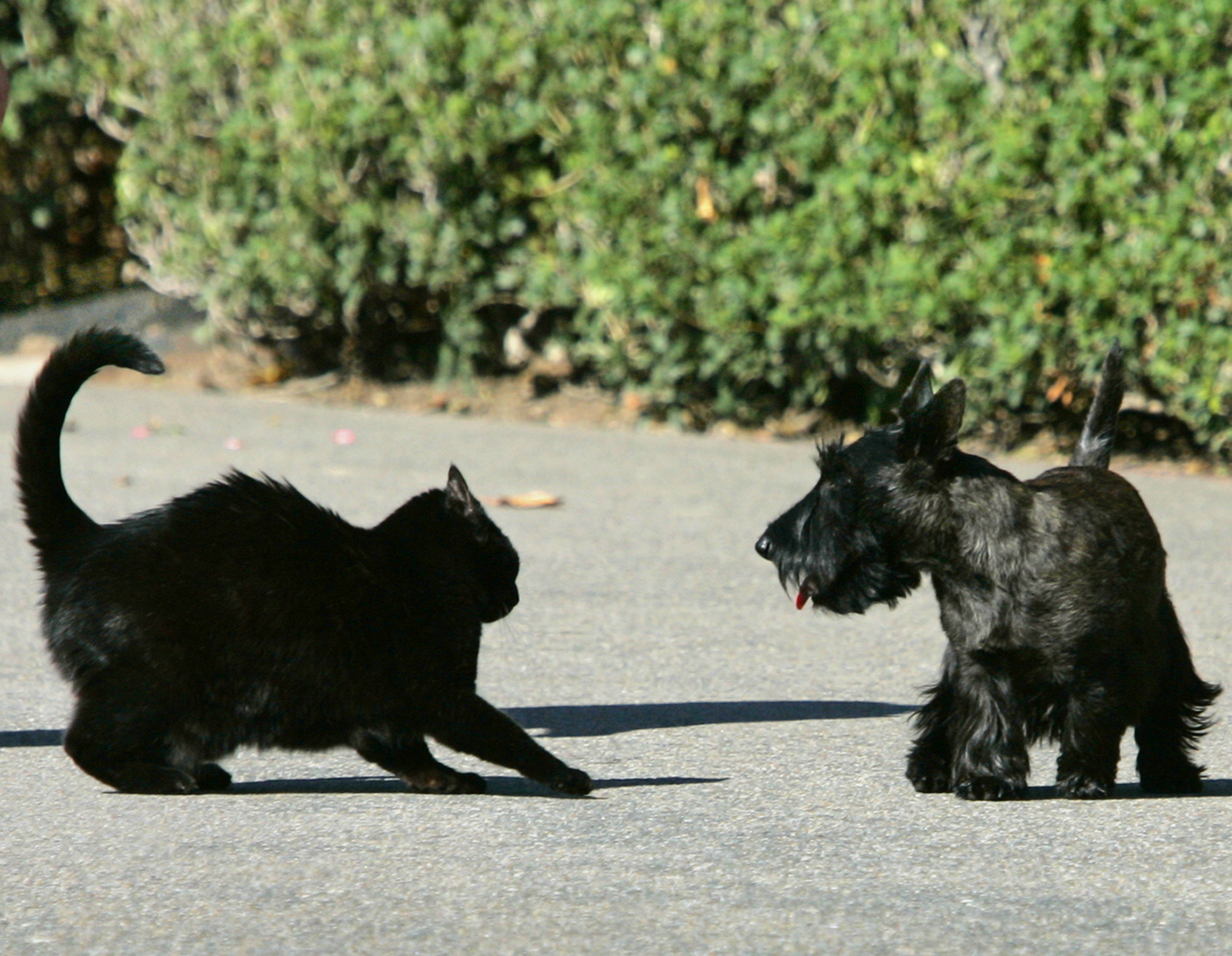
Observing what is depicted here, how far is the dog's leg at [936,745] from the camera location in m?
4.15

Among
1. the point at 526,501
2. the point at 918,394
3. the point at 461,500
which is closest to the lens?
the point at 918,394

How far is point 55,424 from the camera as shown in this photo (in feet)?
13.7

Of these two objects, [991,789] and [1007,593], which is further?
[991,789]

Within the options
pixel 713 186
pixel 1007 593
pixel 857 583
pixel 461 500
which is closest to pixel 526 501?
pixel 713 186

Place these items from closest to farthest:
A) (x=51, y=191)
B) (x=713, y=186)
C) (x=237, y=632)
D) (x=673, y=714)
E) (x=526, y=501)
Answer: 1. (x=237, y=632)
2. (x=673, y=714)
3. (x=526, y=501)
4. (x=713, y=186)
5. (x=51, y=191)

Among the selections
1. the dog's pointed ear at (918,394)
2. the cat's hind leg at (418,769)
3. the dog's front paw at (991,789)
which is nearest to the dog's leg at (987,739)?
the dog's front paw at (991,789)

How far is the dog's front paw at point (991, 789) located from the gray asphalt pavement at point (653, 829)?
3 cm

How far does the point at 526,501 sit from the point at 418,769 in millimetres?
3827

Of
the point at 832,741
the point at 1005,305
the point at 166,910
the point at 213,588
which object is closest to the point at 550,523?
the point at 1005,305

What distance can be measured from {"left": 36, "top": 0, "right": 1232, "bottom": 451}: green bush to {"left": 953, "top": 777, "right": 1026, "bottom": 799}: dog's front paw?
4.17 m

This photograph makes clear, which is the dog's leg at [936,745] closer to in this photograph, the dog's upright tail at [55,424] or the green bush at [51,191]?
the dog's upright tail at [55,424]

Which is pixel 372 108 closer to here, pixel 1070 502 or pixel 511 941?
pixel 1070 502

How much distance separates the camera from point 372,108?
9.81 m

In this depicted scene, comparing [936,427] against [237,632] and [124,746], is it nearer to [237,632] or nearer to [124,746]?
[237,632]
